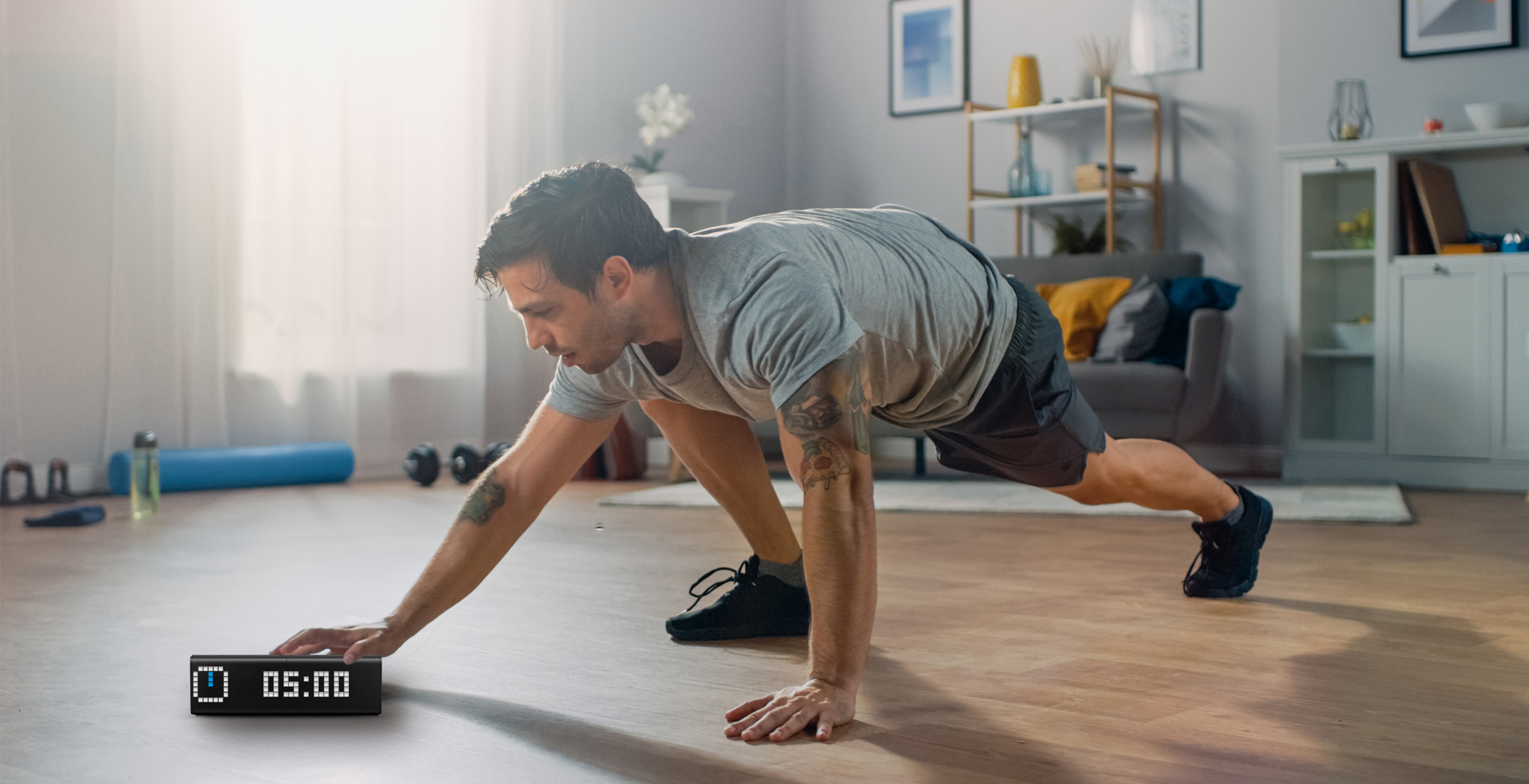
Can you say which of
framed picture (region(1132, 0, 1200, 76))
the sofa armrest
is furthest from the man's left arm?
framed picture (region(1132, 0, 1200, 76))

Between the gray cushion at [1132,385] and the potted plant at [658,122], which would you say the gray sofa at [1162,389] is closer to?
the gray cushion at [1132,385]

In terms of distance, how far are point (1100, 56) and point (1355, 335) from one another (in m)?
1.67

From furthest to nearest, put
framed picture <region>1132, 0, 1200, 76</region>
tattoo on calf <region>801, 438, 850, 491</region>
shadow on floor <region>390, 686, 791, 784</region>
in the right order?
1. framed picture <region>1132, 0, 1200, 76</region>
2. tattoo on calf <region>801, 438, 850, 491</region>
3. shadow on floor <region>390, 686, 791, 784</region>

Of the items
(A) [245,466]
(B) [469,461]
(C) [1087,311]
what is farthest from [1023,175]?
(A) [245,466]

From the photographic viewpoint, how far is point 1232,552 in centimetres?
224

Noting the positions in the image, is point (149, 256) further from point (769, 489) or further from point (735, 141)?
point (769, 489)

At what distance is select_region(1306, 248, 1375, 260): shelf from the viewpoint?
4691mm

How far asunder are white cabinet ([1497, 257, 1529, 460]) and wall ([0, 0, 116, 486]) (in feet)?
15.0

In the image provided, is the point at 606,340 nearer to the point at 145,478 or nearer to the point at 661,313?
the point at 661,313

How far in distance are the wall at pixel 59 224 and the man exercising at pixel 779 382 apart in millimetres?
3174

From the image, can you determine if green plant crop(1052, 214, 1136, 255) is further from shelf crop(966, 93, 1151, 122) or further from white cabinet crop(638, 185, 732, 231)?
white cabinet crop(638, 185, 732, 231)

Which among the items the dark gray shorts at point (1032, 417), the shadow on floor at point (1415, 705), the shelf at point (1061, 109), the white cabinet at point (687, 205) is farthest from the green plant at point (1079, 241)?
the dark gray shorts at point (1032, 417)

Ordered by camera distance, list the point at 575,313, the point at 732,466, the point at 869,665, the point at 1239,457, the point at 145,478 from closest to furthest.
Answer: the point at 575,313 → the point at 869,665 → the point at 732,466 → the point at 145,478 → the point at 1239,457

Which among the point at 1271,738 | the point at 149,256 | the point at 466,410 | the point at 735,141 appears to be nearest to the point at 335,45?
the point at 149,256
